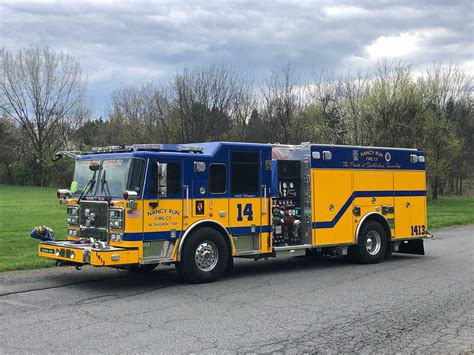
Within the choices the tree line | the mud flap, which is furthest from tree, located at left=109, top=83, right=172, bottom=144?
the mud flap

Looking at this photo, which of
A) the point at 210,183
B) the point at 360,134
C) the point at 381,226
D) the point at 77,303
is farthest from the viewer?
the point at 360,134

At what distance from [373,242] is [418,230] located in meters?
1.68

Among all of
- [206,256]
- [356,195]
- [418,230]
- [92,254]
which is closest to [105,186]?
[92,254]

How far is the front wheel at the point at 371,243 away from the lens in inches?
508

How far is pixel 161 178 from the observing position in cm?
962

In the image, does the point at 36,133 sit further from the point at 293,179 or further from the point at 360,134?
the point at 293,179

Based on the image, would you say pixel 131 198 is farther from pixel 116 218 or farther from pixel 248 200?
pixel 248 200

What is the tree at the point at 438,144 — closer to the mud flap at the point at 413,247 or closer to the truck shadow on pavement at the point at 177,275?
the mud flap at the point at 413,247

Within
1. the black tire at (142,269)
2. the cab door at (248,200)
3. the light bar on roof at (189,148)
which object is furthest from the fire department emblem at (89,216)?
the cab door at (248,200)

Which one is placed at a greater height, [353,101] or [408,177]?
[353,101]

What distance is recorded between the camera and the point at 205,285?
10016 millimetres

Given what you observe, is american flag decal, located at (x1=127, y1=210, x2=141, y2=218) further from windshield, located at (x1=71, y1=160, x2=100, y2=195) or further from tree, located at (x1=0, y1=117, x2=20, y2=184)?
tree, located at (x1=0, y1=117, x2=20, y2=184)

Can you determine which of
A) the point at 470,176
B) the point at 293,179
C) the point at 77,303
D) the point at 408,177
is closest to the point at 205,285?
the point at 77,303

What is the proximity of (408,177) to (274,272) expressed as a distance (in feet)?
15.6
